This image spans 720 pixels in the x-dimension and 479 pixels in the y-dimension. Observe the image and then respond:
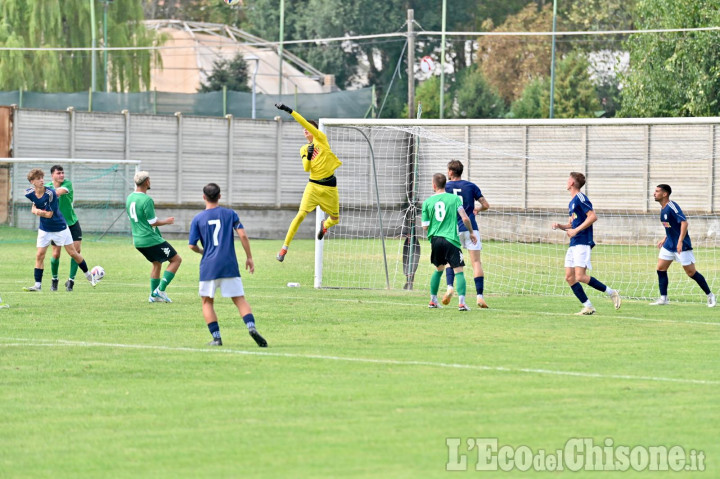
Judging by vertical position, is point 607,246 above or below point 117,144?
below

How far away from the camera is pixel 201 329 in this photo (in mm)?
13711

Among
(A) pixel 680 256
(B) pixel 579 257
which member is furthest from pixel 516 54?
(B) pixel 579 257

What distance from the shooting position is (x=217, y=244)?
11.7 metres

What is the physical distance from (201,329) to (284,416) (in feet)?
17.8

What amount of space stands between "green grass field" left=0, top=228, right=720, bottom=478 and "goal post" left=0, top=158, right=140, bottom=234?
21.2m

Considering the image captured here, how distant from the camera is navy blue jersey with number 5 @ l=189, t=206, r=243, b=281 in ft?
38.3

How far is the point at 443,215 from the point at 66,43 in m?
36.1

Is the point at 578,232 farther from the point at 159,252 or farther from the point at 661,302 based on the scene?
the point at 159,252

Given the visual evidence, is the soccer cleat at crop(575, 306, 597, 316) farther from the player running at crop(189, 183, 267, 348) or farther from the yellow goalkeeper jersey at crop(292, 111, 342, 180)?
the player running at crop(189, 183, 267, 348)

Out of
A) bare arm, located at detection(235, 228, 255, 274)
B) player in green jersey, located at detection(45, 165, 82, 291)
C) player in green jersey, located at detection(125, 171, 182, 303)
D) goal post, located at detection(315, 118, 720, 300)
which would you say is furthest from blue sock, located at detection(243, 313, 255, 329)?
player in green jersey, located at detection(45, 165, 82, 291)

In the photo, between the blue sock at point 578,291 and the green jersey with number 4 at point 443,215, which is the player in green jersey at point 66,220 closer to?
the green jersey with number 4 at point 443,215

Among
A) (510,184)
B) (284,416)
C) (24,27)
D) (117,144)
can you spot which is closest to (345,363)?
(284,416)

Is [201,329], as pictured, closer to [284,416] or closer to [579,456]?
[284,416]

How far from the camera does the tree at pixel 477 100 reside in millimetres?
60406
